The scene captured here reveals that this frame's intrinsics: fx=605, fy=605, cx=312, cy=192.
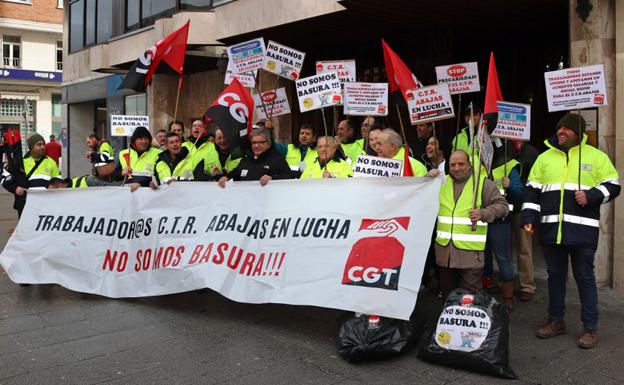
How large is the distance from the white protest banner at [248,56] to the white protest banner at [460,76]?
97.5 inches

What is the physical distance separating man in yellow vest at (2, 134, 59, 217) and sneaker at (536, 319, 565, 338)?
6.33 metres

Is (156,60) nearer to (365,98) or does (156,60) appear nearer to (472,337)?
(365,98)

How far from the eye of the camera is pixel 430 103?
6090 millimetres

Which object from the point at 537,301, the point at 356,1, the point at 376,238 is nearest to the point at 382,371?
the point at 376,238

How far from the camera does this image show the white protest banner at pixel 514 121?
628 cm

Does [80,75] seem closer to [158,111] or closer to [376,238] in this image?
[158,111]

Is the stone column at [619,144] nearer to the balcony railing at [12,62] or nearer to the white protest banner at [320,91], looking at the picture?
the white protest banner at [320,91]

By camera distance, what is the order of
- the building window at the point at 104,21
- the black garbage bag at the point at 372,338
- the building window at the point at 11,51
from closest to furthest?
the black garbage bag at the point at 372,338, the building window at the point at 104,21, the building window at the point at 11,51

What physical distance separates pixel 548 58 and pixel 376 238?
906cm

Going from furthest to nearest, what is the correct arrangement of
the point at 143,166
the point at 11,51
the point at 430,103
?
the point at 11,51
the point at 143,166
the point at 430,103

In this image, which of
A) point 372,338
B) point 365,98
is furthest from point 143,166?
point 372,338

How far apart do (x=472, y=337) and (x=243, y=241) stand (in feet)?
7.73

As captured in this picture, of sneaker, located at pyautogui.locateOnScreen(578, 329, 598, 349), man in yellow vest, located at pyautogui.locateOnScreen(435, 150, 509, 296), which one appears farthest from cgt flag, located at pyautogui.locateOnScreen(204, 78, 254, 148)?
sneaker, located at pyautogui.locateOnScreen(578, 329, 598, 349)

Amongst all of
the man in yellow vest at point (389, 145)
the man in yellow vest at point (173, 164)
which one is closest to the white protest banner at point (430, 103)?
the man in yellow vest at point (389, 145)
